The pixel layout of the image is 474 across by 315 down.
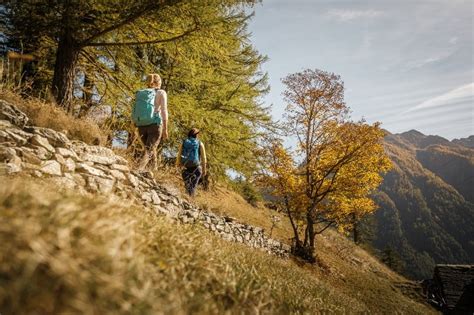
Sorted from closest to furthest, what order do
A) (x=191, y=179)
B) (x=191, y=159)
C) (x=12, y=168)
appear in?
(x=12, y=168) < (x=191, y=159) < (x=191, y=179)

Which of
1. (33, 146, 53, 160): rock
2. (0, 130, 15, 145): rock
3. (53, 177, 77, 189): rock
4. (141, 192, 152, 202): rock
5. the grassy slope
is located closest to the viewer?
the grassy slope

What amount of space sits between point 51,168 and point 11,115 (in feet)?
4.55

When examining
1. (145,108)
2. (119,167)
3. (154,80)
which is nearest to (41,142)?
(119,167)

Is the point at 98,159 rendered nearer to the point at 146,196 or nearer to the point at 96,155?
the point at 96,155

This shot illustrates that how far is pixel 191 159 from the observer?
7555mm

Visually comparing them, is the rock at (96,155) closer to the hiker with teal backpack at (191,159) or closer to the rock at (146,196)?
the rock at (146,196)

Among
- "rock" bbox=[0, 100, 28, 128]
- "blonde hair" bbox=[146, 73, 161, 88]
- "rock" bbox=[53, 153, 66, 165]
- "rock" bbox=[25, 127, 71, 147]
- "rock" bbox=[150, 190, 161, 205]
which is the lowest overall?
"rock" bbox=[150, 190, 161, 205]

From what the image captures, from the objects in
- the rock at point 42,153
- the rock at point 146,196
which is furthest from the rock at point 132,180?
the rock at point 42,153

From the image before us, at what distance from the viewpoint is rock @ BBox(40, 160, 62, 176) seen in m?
3.36

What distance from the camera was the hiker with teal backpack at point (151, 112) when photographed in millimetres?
→ 6195

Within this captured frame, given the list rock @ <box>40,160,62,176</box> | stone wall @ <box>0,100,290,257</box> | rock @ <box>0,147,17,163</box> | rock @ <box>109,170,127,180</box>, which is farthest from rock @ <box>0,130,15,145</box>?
rock @ <box>109,170,127,180</box>

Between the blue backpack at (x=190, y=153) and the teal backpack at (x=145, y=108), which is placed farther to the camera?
the blue backpack at (x=190, y=153)

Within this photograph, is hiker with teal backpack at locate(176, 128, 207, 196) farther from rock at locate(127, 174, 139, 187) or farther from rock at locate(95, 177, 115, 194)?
rock at locate(95, 177, 115, 194)

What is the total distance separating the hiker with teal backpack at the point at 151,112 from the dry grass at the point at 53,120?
89 cm
